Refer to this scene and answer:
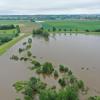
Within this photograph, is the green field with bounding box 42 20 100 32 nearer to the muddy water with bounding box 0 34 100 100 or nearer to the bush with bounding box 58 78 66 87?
the muddy water with bounding box 0 34 100 100

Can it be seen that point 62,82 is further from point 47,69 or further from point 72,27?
point 72,27

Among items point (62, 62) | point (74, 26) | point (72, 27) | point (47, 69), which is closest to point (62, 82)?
point (47, 69)

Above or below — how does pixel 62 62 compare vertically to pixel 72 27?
above

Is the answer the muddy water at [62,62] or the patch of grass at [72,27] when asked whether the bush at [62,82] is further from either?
the patch of grass at [72,27]

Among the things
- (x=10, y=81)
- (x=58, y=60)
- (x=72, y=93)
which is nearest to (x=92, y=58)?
(x=58, y=60)

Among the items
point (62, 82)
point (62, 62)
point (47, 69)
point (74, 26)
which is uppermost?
point (62, 82)

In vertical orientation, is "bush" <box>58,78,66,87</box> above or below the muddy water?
above

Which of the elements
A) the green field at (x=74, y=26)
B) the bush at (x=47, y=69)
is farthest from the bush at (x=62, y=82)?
the green field at (x=74, y=26)

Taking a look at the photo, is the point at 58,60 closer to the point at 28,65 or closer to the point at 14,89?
the point at 28,65

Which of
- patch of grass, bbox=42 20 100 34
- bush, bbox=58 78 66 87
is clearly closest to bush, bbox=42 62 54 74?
bush, bbox=58 78 66 87

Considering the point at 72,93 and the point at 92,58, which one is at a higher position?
the point at 72,93

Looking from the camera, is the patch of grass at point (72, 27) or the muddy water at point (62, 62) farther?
the patch of grass at point (72, 27)
